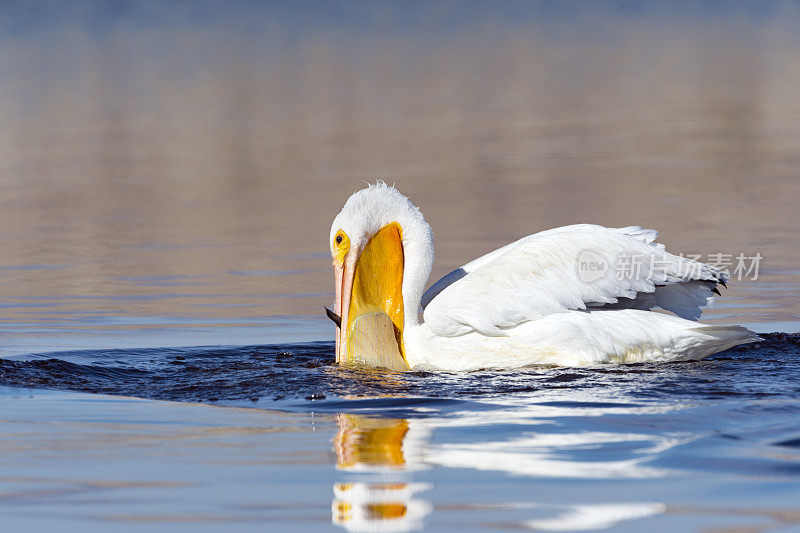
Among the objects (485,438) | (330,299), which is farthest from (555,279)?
(330,299)

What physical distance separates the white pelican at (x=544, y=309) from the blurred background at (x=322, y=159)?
85cm

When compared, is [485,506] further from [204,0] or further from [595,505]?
[204,0]

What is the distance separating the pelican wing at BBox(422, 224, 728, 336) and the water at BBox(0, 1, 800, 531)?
0.28 metres

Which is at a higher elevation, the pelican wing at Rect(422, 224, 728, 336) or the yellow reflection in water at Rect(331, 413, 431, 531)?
the pelican wing at Rect(422, 224, 728, 336)

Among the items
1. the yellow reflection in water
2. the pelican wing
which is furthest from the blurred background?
the yellow reflection in water

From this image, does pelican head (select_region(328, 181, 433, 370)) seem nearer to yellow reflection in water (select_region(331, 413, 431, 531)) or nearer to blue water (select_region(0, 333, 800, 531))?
blue water (select_region(0, 333, 800, 531))

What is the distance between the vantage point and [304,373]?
617 cm

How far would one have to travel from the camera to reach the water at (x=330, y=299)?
386 cm

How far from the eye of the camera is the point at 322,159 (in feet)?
52.3

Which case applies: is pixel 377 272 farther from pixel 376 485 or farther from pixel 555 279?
pixel 376 485

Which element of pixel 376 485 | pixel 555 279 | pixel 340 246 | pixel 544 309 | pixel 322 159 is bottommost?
pixel 376 485

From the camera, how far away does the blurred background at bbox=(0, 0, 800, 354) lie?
28.3 ft

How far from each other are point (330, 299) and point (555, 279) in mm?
2389

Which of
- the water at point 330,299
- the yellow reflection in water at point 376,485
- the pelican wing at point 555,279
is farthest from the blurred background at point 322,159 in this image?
the yellow reflection in water at point 376,485
